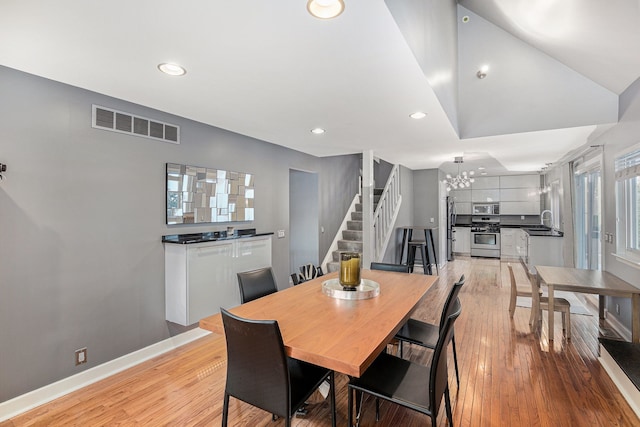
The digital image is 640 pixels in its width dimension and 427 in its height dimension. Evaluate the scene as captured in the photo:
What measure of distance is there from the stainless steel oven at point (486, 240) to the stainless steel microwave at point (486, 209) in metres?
0.39

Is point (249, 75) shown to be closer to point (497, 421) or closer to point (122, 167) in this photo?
point (122, 167)

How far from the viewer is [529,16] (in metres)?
3.18

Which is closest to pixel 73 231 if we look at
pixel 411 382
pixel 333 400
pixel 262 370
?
pixel 262 370

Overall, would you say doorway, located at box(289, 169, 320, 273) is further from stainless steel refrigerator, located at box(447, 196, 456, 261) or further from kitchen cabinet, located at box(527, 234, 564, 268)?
stainless steel refrigerator, located at box(447, 196, 456, 261)

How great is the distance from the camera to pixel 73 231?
236cm

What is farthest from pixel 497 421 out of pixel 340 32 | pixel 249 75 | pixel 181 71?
pixel 181 71

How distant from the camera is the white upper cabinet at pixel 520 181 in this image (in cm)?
834

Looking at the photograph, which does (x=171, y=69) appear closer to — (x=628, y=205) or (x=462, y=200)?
(x=628, y=205)

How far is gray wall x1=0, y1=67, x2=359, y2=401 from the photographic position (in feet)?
6.86

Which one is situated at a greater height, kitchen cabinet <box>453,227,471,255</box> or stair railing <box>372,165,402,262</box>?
stair railing <box>372,165,402,262</box>

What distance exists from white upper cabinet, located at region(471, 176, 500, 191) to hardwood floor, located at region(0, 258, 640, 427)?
6.21m

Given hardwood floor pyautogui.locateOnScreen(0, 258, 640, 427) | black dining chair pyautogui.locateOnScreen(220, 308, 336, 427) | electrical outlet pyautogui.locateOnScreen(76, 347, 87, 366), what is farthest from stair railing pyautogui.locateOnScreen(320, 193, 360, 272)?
black dining chair pyautogui.locateOnScreen(220, 308, 336, 427)

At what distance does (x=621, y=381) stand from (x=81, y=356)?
4203 mm

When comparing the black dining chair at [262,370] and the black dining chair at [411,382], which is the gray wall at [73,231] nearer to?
the black dining chair at [262,370]
